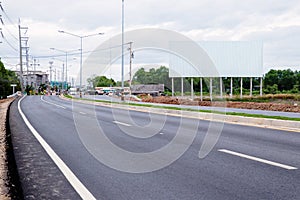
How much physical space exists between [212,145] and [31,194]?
18.5ft

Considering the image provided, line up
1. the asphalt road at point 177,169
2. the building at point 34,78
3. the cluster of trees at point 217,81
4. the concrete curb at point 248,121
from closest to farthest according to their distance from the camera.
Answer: the asphalt road at point 177,169
the concrete curb at point 248,121
the cluster of trees at point 217,81
the building at point 34,78

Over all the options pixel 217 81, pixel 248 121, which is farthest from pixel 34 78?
pixel 248 121

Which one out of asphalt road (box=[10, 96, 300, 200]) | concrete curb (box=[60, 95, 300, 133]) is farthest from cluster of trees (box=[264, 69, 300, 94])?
asphalt road (box=[10, 96, 300, 200])

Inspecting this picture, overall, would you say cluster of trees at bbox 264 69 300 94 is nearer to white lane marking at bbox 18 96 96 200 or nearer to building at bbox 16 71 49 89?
building at bbox 16 71 49 89

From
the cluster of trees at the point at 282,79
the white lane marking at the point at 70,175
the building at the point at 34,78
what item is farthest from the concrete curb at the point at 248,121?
the building at the point at 34,78

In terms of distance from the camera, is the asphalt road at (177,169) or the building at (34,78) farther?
the building at (34,78)

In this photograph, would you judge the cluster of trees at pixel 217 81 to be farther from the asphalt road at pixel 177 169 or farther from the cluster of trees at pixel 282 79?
the asphalt road at pixel 177 169

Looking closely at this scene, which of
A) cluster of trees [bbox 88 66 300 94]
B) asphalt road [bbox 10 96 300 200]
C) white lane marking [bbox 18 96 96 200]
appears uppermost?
cluster of trees [bbox 88 66 300 94]

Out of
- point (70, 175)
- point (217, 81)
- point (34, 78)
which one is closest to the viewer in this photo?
point (70, 175)

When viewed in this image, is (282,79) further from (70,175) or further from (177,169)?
(70,175)

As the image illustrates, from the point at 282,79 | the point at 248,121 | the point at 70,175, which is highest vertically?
the point at 282,79

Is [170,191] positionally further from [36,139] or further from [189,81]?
[189,81]

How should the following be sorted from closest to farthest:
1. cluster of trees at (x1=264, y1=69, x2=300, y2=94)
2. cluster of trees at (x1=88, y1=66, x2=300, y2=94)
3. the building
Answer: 1. cluster of trees at (x1=88, y1=66, x2=300, y2=94)
2. cluster of trees at (x1=264, y1=69, x2=300, y2=94)
3. the building

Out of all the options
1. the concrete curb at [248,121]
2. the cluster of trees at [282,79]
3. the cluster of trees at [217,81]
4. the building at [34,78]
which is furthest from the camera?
the building at [34,78]
